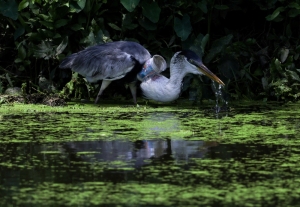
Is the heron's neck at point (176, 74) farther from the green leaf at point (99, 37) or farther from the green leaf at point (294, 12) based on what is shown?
the green leaf at point (294, 12)

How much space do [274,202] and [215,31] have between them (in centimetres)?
598

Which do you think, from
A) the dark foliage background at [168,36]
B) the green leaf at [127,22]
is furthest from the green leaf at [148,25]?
the green leaf at [127,22]

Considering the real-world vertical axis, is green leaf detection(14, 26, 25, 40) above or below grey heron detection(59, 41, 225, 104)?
above

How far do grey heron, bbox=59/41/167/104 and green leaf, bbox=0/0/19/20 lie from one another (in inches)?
32.4

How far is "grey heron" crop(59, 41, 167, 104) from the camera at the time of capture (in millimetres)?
8469

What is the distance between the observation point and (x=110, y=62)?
8.53m

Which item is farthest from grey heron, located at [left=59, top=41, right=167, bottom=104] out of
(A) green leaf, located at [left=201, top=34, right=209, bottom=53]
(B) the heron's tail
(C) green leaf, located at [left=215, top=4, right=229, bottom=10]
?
(C) green leaf, located at [left=215, top=4, right=229, bottom=10]

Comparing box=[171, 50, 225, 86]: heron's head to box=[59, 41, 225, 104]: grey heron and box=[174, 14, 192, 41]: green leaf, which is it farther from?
box=[174, 14, 192, 41]: green leaf

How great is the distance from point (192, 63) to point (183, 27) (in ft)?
2.97

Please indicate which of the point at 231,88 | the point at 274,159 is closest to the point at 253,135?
the point at 274,159

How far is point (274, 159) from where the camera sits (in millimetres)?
5320

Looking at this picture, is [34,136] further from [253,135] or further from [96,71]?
[96,71]

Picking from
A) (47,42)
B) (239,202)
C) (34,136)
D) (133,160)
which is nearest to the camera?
(239,202)

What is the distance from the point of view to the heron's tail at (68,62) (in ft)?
28.8
